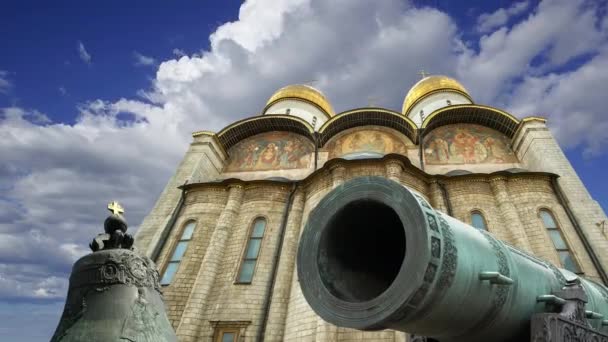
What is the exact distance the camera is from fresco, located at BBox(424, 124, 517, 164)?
1603 centimetres

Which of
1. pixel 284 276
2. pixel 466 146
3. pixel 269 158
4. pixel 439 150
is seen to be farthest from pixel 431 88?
pixel 284 276

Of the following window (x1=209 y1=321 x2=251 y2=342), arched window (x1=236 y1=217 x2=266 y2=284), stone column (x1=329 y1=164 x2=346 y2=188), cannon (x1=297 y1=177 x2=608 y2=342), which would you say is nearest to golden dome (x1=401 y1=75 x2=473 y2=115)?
stone column (x1=329 y1=164 x2=346 y2=188)

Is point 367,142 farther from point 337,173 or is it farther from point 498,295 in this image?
point 498,295

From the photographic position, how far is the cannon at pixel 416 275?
7.62 feet

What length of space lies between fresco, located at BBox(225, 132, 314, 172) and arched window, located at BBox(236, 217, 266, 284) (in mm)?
4179

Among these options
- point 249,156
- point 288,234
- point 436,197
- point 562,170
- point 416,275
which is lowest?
point 416,275

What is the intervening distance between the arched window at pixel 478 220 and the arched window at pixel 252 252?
750 cm

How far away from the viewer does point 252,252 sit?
41.7 feet

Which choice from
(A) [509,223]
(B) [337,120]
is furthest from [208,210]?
(A) [509,223]

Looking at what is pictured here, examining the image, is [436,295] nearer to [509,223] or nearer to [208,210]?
[509,223]

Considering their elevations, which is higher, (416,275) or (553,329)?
(553,329)

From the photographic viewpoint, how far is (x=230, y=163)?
18125mm

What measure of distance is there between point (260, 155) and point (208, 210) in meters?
4.53

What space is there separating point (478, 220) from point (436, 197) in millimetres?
1587
